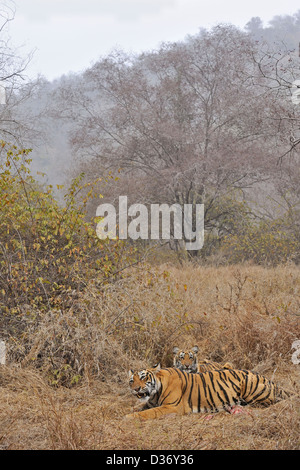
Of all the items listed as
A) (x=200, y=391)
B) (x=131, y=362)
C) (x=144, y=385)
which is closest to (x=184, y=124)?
(x=131, y=362)

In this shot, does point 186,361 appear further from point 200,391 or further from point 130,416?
point 130,416

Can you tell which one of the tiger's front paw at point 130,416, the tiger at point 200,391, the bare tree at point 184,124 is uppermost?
the bare tree at point 184,124

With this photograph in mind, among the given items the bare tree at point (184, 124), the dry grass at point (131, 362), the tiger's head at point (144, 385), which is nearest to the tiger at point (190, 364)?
the dry grass at point (131, 362)

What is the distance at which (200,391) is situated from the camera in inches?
193

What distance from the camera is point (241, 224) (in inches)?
631

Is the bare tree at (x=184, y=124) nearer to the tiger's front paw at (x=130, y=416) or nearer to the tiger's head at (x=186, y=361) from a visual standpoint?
the tiger's head at (x=186, y=361)

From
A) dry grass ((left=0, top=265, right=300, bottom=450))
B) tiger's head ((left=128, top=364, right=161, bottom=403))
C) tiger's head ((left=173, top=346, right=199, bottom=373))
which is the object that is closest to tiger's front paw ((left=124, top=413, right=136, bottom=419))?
dry grass ((left=0, top=265, right=300, bottom=450))

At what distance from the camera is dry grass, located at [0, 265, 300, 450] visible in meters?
3.76

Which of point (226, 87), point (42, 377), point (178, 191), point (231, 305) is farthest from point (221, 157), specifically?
point (42, 377)

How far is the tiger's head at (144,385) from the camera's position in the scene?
4727mm

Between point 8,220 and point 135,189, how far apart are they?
856cm

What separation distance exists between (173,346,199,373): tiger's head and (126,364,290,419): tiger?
442 mm

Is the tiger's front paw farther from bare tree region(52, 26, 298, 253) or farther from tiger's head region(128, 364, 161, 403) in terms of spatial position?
bare tree region(52, 26, 298, 253)

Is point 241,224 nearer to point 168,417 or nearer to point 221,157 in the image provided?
point 221,157
